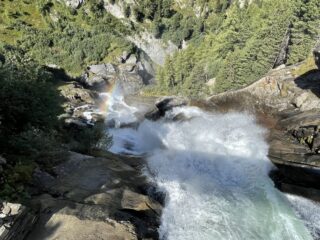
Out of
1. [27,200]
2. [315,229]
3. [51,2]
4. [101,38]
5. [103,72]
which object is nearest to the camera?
[27,200]

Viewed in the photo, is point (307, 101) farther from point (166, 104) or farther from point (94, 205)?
point (94, 205)

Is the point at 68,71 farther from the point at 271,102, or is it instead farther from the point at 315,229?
the point at 315,229

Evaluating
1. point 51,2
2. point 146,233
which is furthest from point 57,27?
point 146,233

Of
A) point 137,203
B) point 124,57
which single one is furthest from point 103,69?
point 137,203

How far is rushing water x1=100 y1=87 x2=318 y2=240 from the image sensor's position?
23312 mm

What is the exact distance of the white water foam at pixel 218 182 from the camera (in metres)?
23.3

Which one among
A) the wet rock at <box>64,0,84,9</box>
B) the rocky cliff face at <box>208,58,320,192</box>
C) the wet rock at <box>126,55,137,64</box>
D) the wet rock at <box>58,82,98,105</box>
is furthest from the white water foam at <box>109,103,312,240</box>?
the wet rock at <box>64,0,84,9</box>

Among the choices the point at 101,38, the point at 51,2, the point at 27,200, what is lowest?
the point at 27,200

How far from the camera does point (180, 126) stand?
49.8m

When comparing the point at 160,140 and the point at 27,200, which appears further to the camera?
the point at 160,140

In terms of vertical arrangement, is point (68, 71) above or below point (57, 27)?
below

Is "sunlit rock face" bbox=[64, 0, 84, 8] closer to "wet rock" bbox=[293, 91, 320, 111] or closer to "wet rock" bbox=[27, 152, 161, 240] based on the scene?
"wet rock" bbox=[293, 91, 320, 111]

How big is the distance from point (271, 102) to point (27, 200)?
39.8 meters

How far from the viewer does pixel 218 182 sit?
30312 mm
